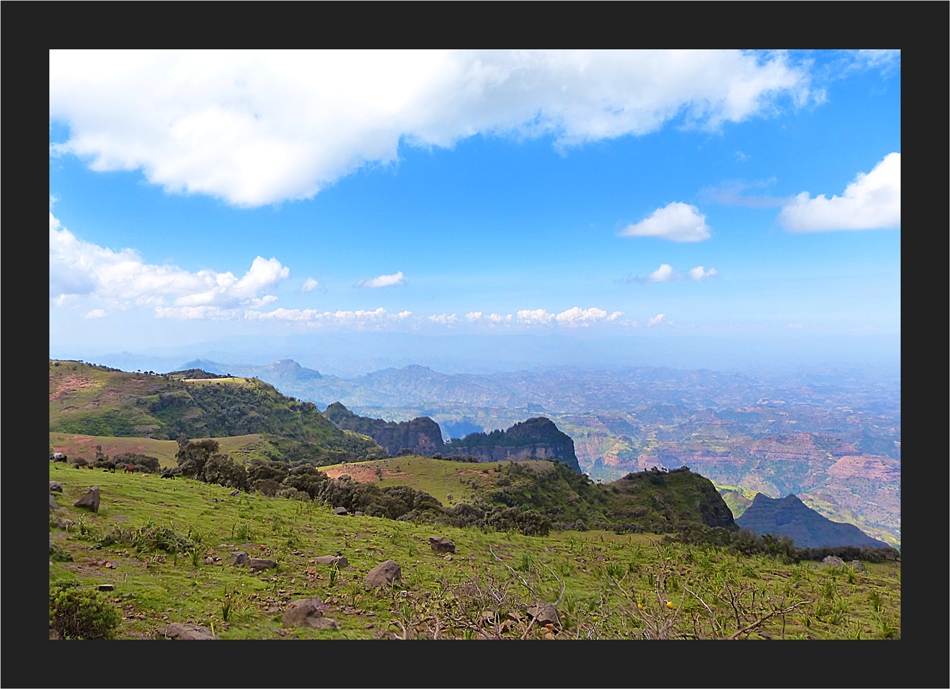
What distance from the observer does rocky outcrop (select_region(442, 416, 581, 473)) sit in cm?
7556

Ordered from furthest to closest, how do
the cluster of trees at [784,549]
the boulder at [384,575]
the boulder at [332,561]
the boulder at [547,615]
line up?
the cluster of trees at [784,549] → the boulder at [332,561] → the boulder at [384,575] → the boulder at [547,615]

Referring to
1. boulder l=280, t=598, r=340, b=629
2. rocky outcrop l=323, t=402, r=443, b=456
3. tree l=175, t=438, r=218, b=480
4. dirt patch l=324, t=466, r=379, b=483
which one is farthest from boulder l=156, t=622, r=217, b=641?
rocky outcrop l=323, t=402, r=443, b=456

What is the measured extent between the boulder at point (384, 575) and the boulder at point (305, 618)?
0.92 meters

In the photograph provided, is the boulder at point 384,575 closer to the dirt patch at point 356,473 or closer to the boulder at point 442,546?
the boulder at point 442,546

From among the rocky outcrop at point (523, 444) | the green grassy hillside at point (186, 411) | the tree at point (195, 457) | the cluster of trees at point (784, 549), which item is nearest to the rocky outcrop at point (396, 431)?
the rocky outcrop at point (523, 444)

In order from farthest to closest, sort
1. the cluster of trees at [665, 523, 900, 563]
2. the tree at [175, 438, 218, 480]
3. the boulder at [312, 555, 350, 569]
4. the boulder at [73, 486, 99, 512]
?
1. the tree at [175, 438, 218, 480]
2. the cluster of trees at [665, 523, 900, 563]
3. the boulder at [73, 486, 99, 512]
4. the boulder at [312, 555, 350, 569]

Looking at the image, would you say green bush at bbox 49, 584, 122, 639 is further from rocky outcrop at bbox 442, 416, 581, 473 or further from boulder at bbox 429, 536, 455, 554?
rocky outcrop at bbox 442, 416, 581, 473

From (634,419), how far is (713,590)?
6761cm

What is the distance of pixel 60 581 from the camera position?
408 cm

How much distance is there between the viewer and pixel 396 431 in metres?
84.1

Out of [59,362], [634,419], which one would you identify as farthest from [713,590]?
[59,362]

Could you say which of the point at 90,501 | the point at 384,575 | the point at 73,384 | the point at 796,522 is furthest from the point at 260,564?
the point at 73,384

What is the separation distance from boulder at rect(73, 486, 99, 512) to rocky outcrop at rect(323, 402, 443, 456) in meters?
75.9

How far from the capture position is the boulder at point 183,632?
11.5 feet
